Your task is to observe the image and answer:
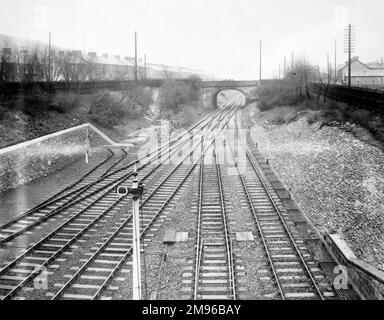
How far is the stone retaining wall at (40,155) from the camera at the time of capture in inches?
618

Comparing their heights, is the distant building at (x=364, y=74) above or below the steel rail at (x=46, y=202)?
above

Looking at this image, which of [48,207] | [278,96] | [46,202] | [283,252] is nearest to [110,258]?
[283,252]

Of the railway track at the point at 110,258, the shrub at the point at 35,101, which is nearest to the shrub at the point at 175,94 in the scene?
→ the shrub at the point at 35,101

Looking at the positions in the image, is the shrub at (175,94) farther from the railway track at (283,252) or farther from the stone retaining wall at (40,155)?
the railway track at (283,252)

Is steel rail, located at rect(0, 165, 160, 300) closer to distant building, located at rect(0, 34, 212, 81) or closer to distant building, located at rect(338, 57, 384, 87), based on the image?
distant building, located at rect(0, 34, 212, 81)

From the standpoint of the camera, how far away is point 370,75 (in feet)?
206

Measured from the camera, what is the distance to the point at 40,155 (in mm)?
18219

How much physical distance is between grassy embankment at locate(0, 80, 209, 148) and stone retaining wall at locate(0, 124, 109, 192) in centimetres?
120

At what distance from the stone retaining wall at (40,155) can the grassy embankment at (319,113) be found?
16.3 m

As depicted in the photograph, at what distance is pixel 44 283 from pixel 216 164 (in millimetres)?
14253

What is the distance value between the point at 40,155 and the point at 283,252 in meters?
13.3

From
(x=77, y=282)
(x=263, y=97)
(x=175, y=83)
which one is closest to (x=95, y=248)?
(x=77, y=282)

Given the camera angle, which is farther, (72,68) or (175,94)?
(175,94)

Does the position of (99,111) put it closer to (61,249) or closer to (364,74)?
(61,249)
